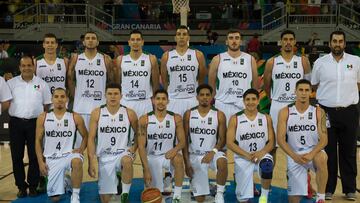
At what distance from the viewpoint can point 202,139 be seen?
278 inches

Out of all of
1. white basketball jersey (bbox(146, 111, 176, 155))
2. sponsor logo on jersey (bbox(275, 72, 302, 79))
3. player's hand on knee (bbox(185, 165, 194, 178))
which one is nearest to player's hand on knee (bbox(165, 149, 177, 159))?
white basketball jersey (bbox(146, 111, 176, 155))

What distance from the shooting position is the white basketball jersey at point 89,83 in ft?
25.2

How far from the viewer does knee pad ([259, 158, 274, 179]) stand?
6340 millimetres

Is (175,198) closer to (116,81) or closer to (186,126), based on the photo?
(186,126)

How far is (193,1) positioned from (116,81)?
45.6 feet

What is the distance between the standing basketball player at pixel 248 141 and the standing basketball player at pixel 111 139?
1274 millimetres

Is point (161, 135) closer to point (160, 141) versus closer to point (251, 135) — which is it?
point (160, 141)

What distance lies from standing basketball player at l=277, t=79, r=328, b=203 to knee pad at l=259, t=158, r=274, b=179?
41 centimetres

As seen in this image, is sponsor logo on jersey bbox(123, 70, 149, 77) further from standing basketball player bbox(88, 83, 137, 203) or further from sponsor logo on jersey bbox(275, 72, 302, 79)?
sponsor logo on jersey bbox(275, 72, 302, 79)

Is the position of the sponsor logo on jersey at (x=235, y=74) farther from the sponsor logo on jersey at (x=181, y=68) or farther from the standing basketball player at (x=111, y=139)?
the standing basketball player at (x=111, y=139)

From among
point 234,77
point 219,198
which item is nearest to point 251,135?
point 219,198

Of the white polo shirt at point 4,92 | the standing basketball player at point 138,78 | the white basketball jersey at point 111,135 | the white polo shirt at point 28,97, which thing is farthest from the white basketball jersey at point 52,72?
the white basketball jersey at point 111,135

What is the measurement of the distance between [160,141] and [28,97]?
71.9 inches

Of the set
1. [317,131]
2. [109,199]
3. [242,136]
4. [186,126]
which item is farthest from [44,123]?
[317,131]
